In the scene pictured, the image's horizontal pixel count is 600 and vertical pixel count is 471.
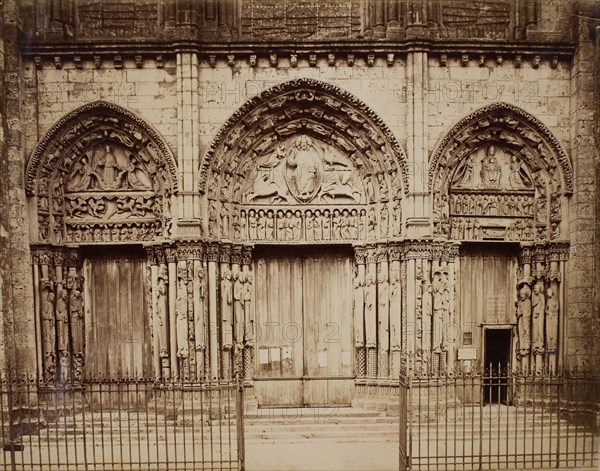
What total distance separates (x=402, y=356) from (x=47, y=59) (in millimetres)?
8815

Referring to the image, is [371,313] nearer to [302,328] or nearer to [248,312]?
[302,328]

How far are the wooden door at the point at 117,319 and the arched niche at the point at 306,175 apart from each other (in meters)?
2.07

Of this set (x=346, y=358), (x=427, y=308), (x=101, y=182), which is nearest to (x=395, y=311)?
(x=427, y=308)

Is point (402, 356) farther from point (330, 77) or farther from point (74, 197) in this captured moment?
point (74, 197)

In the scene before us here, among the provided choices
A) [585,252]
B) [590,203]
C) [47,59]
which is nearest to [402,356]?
[585,252]

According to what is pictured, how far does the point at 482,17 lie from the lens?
29.9ft

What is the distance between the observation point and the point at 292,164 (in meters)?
9.57

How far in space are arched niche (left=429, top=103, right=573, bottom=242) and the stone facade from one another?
4cm

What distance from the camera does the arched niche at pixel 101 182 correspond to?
29.6 feet

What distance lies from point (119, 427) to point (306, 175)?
5.64 meters

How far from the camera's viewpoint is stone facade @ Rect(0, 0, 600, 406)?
8805 millimetres

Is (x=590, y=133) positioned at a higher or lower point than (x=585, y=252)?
higher

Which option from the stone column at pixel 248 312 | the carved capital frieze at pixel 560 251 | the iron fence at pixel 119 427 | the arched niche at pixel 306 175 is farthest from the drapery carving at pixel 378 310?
the carved capital frieze at pixel 560 251

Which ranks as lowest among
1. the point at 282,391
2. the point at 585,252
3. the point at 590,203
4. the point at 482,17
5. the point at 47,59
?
the point at 282,391
